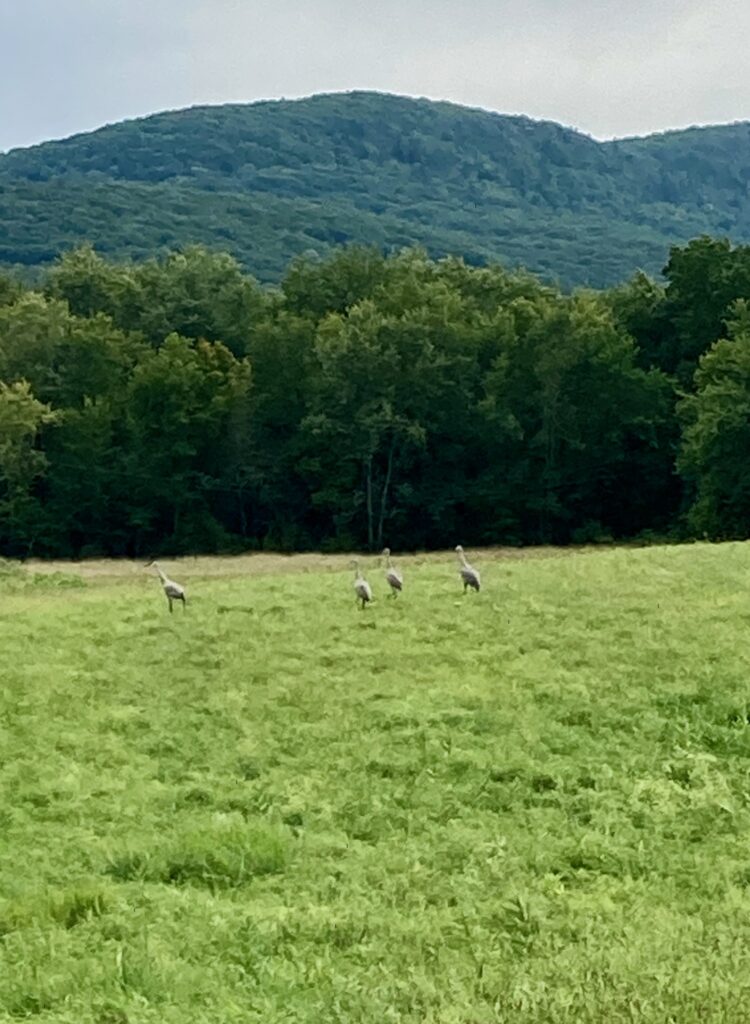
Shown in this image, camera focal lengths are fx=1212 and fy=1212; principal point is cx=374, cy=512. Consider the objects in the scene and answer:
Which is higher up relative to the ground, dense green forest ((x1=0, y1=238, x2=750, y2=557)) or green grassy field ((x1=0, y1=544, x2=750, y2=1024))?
dense green forest ((x1=0, y1=238, x2=750, y2=557))

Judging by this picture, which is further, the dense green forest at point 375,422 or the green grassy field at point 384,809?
the dense green forest at point 375,422

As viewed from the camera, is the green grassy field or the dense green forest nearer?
the green grassy field

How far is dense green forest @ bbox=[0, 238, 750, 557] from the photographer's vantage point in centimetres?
5278

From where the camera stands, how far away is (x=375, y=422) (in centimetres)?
5231

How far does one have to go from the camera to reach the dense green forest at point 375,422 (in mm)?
52781

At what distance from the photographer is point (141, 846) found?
400 inches

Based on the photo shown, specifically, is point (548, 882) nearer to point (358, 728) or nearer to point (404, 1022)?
point (404, 1022)

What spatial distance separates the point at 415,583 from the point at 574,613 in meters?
4.75

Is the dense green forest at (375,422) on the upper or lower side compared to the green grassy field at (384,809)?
upper

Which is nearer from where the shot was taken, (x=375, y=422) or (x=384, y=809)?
(x=384, y=809)

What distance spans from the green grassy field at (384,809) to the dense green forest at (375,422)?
32.8 m

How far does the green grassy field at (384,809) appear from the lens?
279 inches

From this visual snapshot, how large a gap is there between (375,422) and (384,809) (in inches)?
1652

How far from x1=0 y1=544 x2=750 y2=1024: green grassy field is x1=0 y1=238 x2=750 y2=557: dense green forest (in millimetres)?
32758
